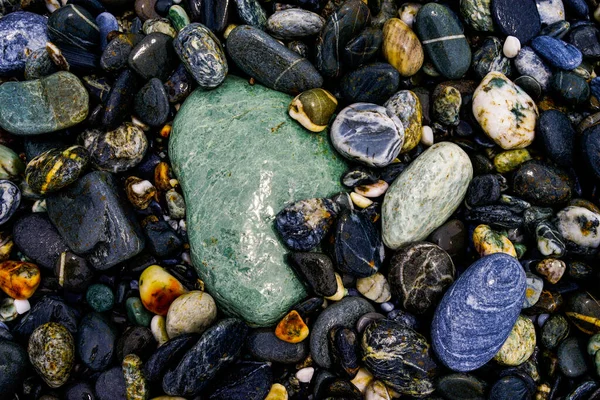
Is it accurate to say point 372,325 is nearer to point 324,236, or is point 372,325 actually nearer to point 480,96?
point 324,236

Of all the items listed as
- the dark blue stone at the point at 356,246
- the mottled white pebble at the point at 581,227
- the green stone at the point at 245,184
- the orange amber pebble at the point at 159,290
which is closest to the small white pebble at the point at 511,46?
the mottled white pebble at the point at 581,227

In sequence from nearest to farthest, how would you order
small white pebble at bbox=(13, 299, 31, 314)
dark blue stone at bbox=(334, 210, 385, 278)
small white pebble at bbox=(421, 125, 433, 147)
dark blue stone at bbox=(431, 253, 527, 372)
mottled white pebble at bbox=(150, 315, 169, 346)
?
dark blue stone at bbox=(431, 253, 527, 372), dark blue stone at bbox=(334, 210, 385, 278), mottled white pebble at bbox=(150, 315, 169, 346), small white pebble at bbox=(13, 299, 31, 314), small white pebble at bbox=(421, 125, 433, 147)

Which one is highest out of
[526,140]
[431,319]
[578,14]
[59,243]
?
[578,14]

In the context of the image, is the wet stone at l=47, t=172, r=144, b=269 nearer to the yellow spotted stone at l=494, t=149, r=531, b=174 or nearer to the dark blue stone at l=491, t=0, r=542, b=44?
the yellow spotted stone at l=494, t=149, r=531, b=174

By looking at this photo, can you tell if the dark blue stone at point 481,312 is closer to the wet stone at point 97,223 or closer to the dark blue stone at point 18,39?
the wet stone at point 97,223

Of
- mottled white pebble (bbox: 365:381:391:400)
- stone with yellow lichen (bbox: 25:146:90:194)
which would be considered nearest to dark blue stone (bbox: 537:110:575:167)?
mottled white pebble (bbox: 365:381:391:400)

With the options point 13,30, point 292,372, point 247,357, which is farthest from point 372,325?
point 13,30
